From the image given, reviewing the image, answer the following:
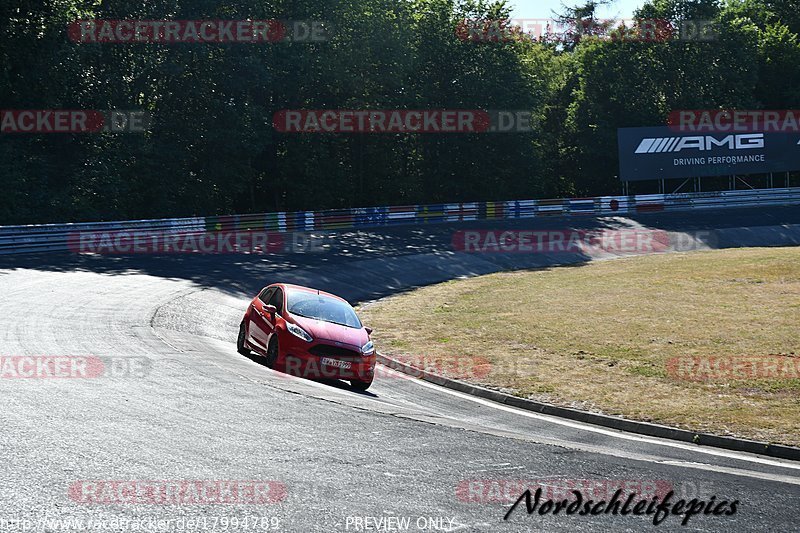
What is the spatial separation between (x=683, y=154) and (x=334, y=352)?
45898 millimetres

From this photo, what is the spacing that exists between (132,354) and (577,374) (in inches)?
325

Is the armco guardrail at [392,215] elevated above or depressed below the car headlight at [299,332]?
above

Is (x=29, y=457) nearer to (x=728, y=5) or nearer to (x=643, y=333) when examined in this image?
(x=643, y=333)

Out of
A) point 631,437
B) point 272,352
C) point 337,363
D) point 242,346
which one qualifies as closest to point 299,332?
point 272,352

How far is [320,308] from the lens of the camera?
17047mm

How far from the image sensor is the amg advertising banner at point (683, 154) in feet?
185

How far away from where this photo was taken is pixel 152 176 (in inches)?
1807

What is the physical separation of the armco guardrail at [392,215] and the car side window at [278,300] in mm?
17515

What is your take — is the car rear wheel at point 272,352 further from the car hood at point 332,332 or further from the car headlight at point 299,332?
the car hood at point 332,332

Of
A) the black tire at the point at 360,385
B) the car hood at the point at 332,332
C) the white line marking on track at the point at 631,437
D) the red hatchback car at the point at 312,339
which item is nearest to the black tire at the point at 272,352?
the red hatchback car at the point at 312,339

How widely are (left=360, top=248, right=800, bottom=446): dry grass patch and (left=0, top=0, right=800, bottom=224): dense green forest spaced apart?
19.5 m

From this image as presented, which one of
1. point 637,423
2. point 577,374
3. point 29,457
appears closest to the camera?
point 29,457

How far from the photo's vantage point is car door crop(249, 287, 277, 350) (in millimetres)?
16672

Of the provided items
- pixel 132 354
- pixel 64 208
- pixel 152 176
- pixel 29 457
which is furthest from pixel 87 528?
pixel 152 176
